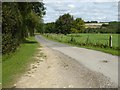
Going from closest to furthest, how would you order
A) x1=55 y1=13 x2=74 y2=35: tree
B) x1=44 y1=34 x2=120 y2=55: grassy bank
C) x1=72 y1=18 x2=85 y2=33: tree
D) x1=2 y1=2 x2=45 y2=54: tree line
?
x1=2 y1=2 x2=45 y2=54: tree line < x1=44 y1=34 x2=120 y2=55: grassy bank < x1=72 y1=18 x2=85 y2=33: tree < x1=55 y1=13 x2=74 y2=35: tree

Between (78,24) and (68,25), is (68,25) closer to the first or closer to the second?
(68,25)

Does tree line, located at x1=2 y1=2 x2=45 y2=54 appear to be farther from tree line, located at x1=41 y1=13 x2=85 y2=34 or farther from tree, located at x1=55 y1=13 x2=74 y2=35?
tree, located at x1=55 y1=13 x2=74 y2=35

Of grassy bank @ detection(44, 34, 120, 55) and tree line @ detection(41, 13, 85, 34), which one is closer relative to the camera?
grassy bank @ detection(44, 34, 120, 55)

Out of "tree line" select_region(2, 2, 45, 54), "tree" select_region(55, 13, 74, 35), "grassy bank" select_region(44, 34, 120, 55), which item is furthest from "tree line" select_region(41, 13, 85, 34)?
"tree line" select_region(2, 2, 45, 54)

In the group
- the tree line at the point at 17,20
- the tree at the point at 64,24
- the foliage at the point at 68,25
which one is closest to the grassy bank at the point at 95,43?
the tree line at the point at 17,20

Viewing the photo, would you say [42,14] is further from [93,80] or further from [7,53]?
[93,80]

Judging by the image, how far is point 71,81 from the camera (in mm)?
11352

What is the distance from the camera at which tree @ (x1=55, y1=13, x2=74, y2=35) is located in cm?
14038

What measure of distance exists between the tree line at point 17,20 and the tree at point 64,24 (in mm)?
81710

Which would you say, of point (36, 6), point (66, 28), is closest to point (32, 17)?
point (36, 6)

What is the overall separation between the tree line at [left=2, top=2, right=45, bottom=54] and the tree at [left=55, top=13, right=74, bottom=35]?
268 feet

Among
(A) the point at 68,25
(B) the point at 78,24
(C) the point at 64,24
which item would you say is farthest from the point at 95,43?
(C) the point at 64,24

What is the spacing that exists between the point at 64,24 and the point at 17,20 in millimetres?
113395

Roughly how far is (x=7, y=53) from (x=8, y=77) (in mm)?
9310
